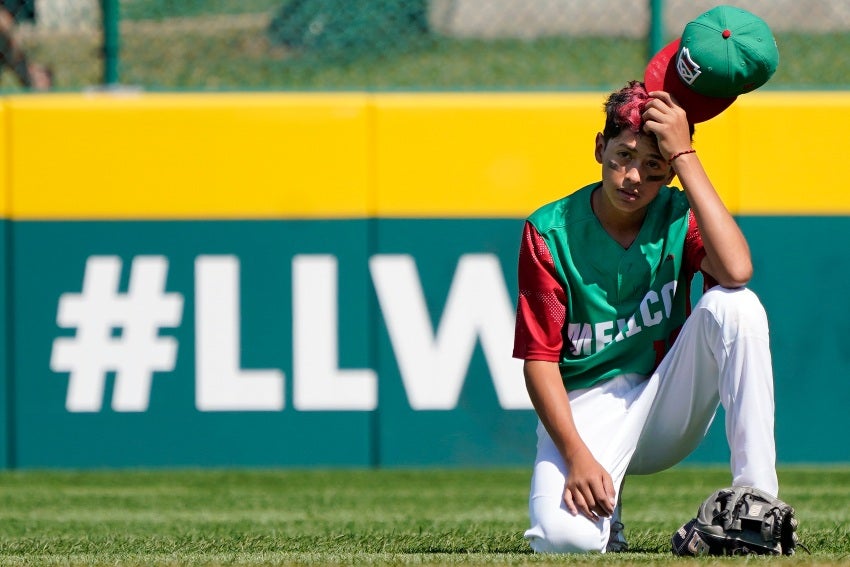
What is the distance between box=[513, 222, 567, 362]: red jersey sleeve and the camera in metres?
3.24

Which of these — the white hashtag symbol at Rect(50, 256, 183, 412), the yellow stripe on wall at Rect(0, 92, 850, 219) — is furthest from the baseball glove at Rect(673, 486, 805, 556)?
the white hashtag symbol at Rect(50, 256, 183, 412)

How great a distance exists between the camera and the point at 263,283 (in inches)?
207

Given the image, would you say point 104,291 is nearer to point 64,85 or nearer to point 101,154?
point 101,154

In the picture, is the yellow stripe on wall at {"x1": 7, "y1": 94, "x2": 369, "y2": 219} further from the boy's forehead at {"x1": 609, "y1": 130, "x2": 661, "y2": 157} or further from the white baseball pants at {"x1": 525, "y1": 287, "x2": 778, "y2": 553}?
the boy's forehead at {"x1": 609, "y1": 130, "x2": 661, "y2": 157}

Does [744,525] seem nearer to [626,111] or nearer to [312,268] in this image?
[626,111]

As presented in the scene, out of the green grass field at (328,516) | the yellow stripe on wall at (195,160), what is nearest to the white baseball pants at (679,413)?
the green grass field at (328,516)

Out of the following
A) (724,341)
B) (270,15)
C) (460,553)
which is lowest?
(460,553)

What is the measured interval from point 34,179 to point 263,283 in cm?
93

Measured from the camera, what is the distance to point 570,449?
3.14 metres

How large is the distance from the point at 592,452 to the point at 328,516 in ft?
4.21

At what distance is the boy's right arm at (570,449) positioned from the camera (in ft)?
10.2

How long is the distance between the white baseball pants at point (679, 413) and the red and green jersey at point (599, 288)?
75 millimetres

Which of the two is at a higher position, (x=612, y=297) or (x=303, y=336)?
(x=612, y=297)

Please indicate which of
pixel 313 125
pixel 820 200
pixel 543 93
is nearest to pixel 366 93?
pixel 313 125
